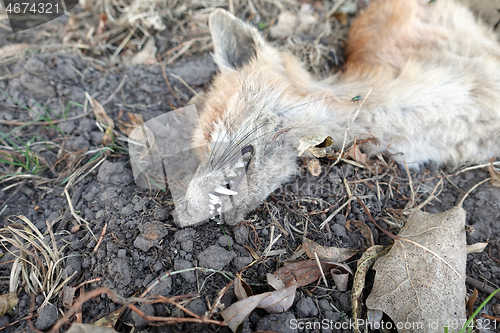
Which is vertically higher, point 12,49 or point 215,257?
point 12,49

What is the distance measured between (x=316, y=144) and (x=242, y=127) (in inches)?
25.1

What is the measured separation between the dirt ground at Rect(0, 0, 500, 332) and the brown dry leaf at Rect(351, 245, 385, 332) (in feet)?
0.23

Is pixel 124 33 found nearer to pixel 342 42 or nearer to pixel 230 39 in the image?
pixel 230 39

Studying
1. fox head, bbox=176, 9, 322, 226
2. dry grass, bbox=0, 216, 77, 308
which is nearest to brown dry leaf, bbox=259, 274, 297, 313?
fox head, bbox=176, 9, 322, 226

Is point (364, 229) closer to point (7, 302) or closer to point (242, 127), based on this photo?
point (242, 127)

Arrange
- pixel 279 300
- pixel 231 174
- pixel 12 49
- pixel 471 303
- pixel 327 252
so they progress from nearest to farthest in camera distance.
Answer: pixel 279 300 < pixel 471 303 < pixel 327 252 < pixel 231 174 < pixel 12 49

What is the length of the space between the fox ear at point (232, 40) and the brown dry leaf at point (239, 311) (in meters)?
2.20

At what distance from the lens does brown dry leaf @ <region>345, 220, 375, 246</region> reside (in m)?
2.37

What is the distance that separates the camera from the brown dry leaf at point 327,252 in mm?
2260

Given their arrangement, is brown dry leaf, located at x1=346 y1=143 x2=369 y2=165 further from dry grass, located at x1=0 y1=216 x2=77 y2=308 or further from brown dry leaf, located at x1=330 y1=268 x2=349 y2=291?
dry grass, located at x1=0 y1=216 x2=77 y2=308

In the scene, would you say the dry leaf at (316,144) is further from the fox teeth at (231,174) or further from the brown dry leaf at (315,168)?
the fox teeth at (231,174)

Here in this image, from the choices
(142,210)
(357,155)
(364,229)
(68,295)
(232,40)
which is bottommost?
(68,295)

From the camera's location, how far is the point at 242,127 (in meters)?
2.66

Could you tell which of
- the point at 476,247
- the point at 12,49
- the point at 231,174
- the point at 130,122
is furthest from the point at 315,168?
the point at 12,49
